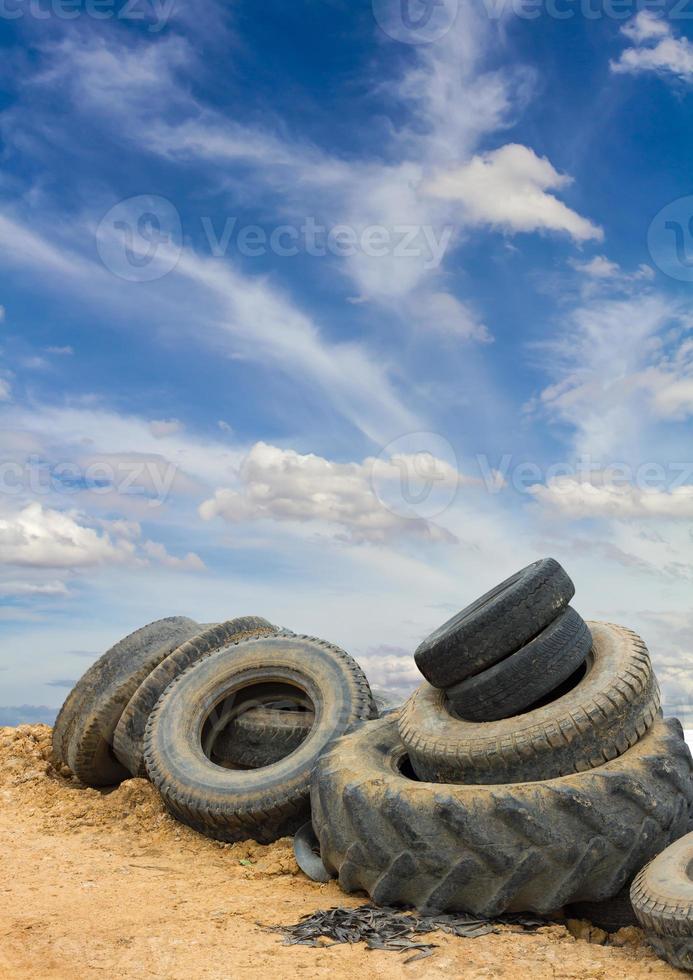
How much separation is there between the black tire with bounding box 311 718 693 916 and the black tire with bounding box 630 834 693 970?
0.37m

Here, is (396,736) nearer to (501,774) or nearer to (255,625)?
(501,774)

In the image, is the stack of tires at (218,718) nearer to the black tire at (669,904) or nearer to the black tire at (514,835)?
the black tire at (514,835)

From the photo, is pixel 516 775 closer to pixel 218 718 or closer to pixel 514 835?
pixel 514 835

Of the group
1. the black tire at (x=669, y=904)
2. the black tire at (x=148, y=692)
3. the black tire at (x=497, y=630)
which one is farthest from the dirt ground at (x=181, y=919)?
the black tire at (x=497, y=630)

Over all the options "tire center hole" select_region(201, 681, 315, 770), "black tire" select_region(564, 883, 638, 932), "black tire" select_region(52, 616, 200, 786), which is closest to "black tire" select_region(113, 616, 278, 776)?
"black tire" select_region(52, 616, 200, 786)

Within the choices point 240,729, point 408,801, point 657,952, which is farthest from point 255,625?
point 657,952

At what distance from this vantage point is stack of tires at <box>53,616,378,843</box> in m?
7.47

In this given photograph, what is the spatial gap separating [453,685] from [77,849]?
3.86 m

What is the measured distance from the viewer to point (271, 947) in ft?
16.4

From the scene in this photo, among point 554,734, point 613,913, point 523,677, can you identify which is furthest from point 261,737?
point 613,913

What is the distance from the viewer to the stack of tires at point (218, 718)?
7.47 metres

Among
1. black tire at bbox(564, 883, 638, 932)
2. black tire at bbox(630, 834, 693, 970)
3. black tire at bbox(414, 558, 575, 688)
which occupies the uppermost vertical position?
black tire at bbox(414, 558, 575, 688)

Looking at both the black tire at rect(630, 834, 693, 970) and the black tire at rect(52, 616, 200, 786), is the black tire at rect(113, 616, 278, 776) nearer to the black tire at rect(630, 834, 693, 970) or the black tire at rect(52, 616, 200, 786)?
the black tire at rect(52, 616, 200, 786)

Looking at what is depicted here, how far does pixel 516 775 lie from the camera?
5965mm
